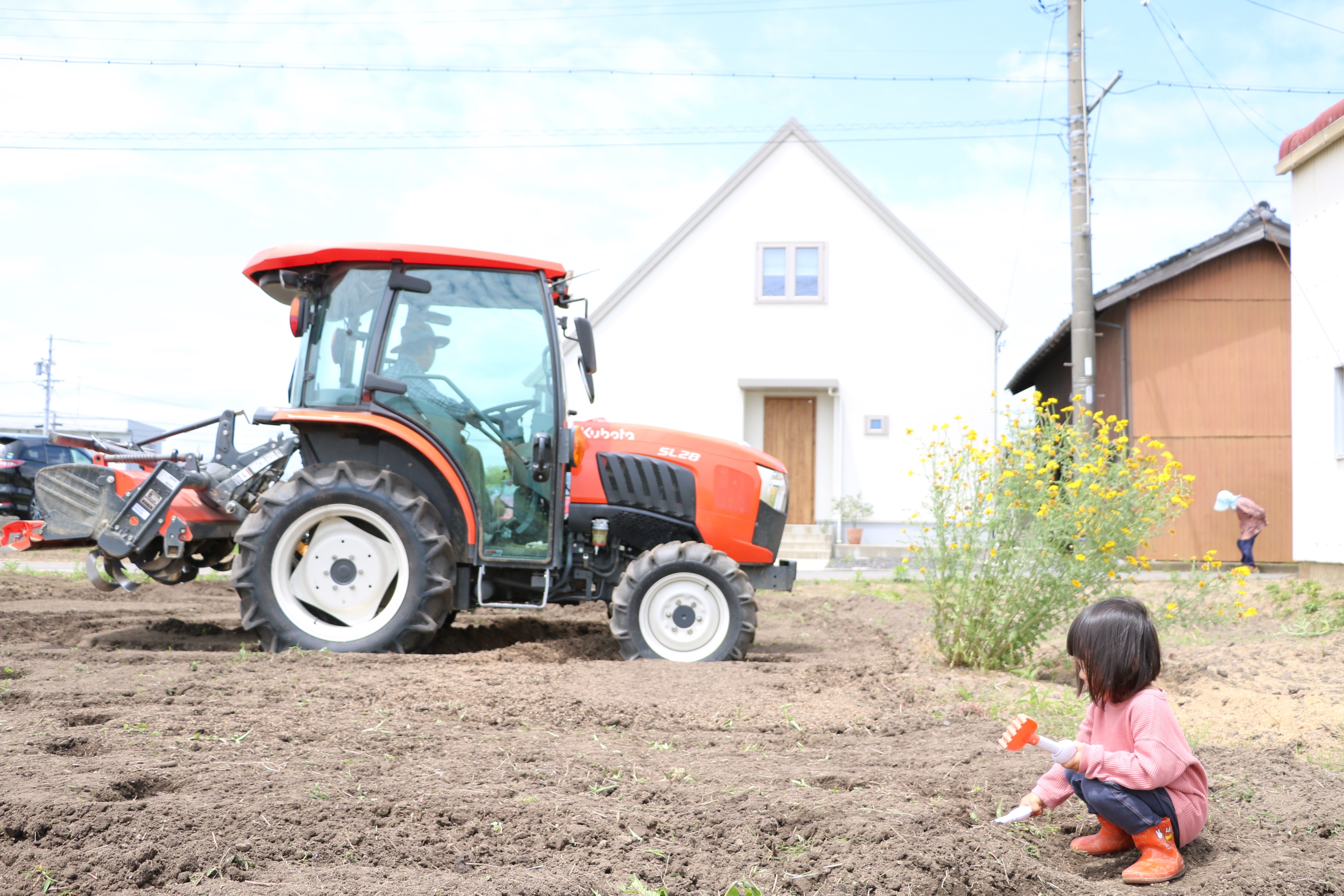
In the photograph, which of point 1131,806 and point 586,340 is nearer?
point 1131,806

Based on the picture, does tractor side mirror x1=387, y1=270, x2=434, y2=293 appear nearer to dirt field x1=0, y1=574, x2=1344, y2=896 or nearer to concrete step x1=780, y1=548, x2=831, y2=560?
dirt field x1=0, y1=574, x2=1344, y2=896

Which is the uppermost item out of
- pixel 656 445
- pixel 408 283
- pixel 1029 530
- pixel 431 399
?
pixel 408 283

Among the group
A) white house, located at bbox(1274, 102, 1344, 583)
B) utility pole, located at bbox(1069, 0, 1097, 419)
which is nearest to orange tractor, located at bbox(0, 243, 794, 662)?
white house, located at bbox(1274, 102, 1344, 583)

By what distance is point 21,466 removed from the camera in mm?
15000

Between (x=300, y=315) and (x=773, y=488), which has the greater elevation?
(x=300, y=315)

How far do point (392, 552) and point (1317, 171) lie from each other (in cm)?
1018

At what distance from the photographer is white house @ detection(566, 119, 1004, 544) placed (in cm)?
1572

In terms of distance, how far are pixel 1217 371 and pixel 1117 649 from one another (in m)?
13.8

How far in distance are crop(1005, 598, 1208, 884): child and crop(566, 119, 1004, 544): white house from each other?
42.6ft

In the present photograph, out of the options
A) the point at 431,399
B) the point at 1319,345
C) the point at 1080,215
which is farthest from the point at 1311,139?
the point at 431,399

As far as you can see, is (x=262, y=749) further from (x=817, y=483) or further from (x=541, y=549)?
(x=817, y=483)

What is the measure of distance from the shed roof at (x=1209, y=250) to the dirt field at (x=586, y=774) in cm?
1001

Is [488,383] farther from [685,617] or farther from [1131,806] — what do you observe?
[1131,806]

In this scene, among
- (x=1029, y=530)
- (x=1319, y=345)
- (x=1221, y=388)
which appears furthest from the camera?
(x=1221, y=388)
